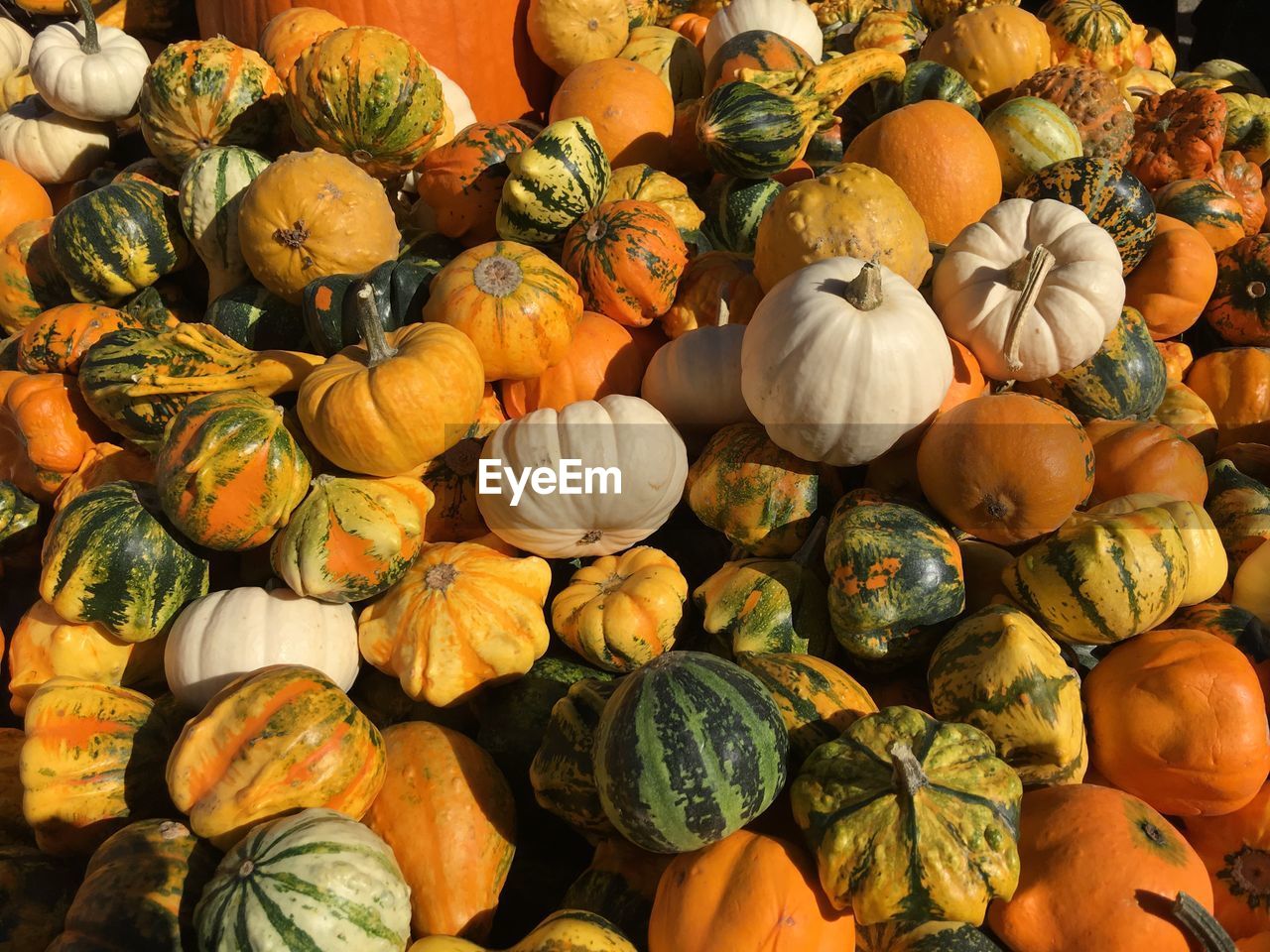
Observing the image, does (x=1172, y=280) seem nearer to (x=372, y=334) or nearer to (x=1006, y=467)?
(x=1006, y=467)

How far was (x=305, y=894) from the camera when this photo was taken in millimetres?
1567

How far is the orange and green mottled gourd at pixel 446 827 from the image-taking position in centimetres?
188

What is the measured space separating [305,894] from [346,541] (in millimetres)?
873

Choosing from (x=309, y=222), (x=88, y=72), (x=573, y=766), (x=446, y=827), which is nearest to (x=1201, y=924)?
(x=573, y=766)

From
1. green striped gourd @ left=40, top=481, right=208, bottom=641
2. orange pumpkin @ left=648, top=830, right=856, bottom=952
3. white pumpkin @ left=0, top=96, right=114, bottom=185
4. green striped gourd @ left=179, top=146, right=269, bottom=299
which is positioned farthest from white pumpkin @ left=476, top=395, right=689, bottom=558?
white pumpkin @ left=0, top=96, right=114, bottom=185

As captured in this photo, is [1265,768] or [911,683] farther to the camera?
[911,683]

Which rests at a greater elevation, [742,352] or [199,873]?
[742,352]

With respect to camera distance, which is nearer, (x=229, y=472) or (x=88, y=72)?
(x=229, y=472)

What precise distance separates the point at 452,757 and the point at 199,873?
1.84 feet

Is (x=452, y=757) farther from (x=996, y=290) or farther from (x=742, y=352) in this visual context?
(x=996, y=290)

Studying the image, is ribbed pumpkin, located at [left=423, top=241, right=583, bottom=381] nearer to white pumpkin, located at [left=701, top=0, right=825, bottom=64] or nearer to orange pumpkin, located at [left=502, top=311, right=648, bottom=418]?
orange pumpkin, located at [left=502, top=311, right=648, bottom=418]

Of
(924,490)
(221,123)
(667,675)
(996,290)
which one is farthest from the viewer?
(221,123)

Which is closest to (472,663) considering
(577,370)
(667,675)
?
(667,675)

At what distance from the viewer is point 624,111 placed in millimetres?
3576
